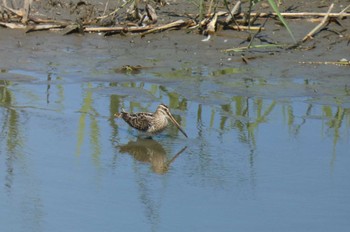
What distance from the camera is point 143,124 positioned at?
8250 millimetres

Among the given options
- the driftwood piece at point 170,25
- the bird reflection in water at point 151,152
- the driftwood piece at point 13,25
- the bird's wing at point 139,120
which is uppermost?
the driftwood piece at point 170,25

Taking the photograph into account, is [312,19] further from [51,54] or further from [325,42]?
[51,54]

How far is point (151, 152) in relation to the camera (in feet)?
26.2

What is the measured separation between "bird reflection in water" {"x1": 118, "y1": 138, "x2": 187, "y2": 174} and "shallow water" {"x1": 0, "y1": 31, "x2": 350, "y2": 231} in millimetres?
11

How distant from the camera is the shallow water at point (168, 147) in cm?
626

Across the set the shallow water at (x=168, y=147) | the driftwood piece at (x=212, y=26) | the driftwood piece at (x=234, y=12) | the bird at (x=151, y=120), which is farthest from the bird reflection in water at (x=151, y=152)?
the driftwood piece at (x=234, y=12)

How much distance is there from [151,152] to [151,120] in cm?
35

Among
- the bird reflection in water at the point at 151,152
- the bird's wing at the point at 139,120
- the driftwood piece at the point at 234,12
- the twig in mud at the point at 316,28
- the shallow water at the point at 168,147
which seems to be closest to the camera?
the shallow water at the point at 168,147

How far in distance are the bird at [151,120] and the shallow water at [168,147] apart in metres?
0.12

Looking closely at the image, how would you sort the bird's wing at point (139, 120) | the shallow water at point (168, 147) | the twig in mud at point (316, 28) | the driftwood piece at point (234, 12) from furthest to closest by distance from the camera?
the driftwood piece at point (234, 12) < the twig in mud at point (316, 28) < the bird's wing at point (139, 120) < the shallow water at point (168, 147)

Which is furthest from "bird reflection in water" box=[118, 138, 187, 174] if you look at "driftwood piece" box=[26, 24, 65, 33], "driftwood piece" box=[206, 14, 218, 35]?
"driftwood piece" box=[26, 24, 65, 33]

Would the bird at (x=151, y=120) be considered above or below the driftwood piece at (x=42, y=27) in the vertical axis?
below

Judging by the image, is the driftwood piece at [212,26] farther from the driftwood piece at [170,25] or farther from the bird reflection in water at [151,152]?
the bird reflection in water at [151,152]

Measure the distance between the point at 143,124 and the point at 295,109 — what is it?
1662 mm
